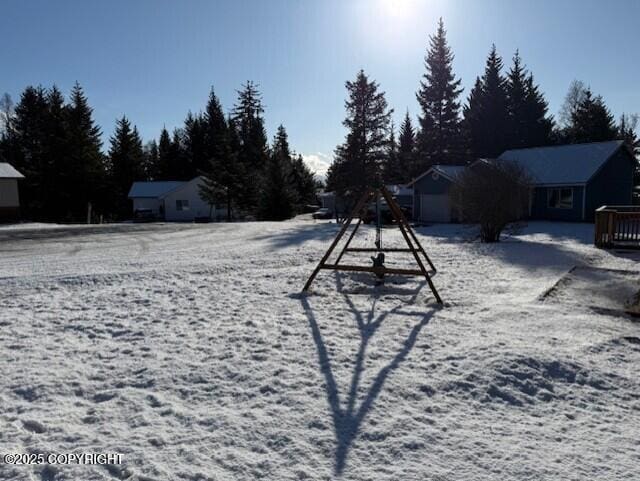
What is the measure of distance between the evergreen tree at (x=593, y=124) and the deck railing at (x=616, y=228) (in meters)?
31.5

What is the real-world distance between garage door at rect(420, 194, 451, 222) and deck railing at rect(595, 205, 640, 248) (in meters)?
14.5

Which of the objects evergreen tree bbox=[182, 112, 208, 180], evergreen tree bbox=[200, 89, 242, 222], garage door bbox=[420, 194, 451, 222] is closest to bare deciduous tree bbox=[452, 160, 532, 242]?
garage door bbox=[420, 194, 451, 222]

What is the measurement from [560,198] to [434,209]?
25.2 feet

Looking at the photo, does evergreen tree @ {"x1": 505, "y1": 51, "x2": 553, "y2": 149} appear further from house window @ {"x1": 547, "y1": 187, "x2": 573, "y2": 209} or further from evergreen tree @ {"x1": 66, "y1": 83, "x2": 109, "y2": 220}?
evergreen tree @ {"x1": 66, "y1": 83, "x2": 109, "y2": 220}

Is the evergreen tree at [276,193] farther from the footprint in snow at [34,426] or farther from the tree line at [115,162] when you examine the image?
the footprint in snow at [34,426]

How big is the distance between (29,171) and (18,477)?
46.2 m

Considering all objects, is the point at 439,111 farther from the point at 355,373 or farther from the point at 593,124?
the point at 355,373

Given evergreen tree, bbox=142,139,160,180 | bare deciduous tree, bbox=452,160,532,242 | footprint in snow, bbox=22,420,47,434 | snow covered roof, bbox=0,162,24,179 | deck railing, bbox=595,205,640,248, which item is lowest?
footprint in snow, bbox=22,420,47,434

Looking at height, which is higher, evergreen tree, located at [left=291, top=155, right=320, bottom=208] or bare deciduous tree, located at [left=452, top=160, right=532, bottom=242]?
evergreen tree, located at [left=291, top=155, right=320, bottom=208]

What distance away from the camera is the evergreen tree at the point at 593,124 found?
39844 mm

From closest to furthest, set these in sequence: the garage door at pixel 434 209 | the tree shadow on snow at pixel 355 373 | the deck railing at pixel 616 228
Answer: the tree shadow on snow at pixel 355 373, the deck railing at pixel 616 228, the garage door at pixel 434 209

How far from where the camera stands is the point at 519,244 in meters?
14.5

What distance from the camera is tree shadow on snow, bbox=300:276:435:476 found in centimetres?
314

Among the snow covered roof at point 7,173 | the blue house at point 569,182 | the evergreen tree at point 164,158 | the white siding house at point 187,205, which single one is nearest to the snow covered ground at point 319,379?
the blue house at point 569,182
